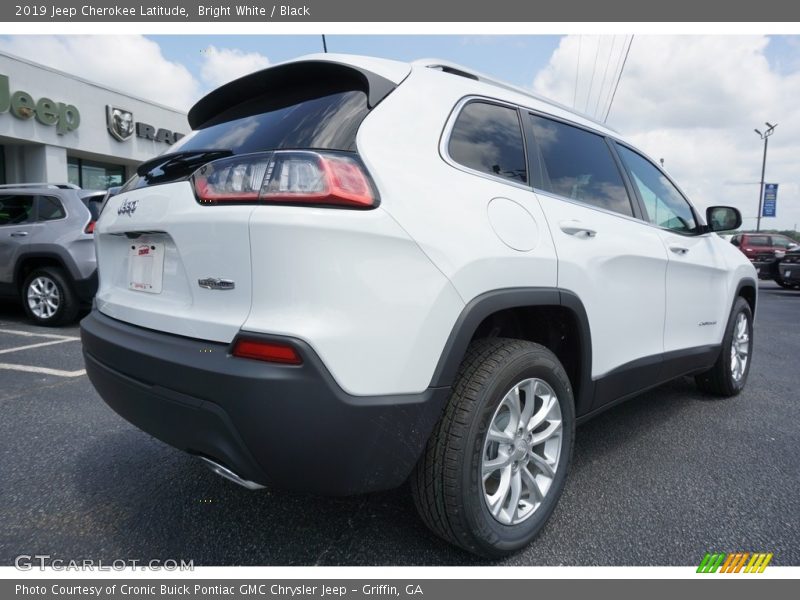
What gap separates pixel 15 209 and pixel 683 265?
23.5 feet

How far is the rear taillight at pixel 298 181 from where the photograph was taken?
1479 mm

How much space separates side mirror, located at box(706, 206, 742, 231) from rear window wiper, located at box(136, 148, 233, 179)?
10.4 feet

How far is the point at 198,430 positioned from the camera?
5.10 ft

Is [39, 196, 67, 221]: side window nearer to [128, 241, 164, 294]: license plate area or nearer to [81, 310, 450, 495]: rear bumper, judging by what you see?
[128, 241, 164, 294]: license plate area

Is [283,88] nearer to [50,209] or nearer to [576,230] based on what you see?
[576,230]

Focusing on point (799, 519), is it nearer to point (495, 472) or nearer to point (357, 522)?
point (495, 472)

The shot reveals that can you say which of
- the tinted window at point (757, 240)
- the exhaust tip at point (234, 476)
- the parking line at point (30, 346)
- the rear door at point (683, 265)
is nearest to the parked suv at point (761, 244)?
the tinted window at point (757, 240)

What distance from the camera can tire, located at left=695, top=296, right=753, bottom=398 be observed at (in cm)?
368

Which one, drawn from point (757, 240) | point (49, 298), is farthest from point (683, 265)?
point (757, 240)

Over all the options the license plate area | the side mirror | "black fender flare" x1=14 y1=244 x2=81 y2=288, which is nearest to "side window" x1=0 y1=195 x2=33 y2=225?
"black fender flare" x1=14 y1=244 x2=81 y2=288

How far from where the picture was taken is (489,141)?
198 cm

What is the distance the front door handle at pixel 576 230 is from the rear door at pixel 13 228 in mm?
6457
